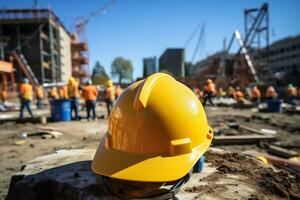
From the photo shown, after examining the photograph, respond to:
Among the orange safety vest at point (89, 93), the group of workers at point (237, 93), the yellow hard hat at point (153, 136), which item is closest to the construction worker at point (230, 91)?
the group of workers at point (237, 93)

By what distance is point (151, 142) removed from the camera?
274cm

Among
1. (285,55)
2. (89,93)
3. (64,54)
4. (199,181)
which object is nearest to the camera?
(199,181)

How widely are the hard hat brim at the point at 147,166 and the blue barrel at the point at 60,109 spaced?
1047cm

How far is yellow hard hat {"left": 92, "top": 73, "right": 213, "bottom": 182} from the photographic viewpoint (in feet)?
8.77

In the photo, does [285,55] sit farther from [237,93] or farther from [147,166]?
[147,166]

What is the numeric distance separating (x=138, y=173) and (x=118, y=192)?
16.7 inches

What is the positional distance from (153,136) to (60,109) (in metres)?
10.8

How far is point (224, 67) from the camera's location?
31953mm

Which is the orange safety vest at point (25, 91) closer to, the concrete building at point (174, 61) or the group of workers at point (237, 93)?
the group of workers at point (237, 93)

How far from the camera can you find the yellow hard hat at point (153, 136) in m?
2.67

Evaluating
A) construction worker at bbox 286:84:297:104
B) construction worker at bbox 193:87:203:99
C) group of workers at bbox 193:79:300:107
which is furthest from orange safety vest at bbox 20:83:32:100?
construction worker at bbox 286:84:297:104

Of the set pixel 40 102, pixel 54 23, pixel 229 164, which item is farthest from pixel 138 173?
pixel 54 23

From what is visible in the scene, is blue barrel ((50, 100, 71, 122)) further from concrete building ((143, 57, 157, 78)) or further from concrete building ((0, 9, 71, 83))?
concrete building ((0, 9, 71, 83))

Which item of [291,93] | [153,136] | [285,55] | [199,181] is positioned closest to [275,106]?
[291,93]
